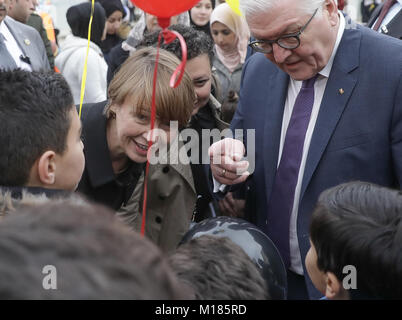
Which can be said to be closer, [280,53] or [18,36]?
[280,53]

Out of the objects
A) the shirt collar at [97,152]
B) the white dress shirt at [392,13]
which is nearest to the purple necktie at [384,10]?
the white dress shirt at [392,13]

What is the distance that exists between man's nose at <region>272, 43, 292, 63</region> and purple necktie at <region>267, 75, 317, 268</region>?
0.16 meters

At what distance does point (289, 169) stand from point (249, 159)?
0.24 meters

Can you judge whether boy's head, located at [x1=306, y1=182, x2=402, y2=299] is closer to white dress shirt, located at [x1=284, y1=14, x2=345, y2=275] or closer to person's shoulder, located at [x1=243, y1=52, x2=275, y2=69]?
white dress shirt, located at [x1=284, y1=14, x2=345, y2=275]

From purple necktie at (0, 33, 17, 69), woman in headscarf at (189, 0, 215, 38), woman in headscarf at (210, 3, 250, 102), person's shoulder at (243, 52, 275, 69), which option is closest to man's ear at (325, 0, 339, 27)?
person's shoulder at (243, 52, 275, 69)

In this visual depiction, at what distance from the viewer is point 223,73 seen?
14.4 ft

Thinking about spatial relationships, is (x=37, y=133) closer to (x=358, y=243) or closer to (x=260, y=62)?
(x=358, y=243)

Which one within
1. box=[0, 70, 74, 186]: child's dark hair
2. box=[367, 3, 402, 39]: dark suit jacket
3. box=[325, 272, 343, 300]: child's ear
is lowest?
box=[325, 272, 343, 300]: child's ear

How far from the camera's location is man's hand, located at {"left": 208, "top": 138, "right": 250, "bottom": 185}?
6.65ft

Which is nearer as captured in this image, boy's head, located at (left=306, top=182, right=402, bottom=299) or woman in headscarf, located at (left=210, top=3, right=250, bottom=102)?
boy's head, located at (left=306, top=182, right=402, bottom=299)

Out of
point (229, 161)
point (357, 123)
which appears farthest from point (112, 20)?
point (357, 123)

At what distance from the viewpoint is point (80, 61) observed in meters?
4.16

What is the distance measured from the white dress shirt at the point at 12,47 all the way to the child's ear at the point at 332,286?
2381mm
